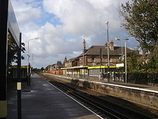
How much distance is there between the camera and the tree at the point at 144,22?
22.8 m

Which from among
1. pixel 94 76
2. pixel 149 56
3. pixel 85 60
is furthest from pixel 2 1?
pixel 85 60

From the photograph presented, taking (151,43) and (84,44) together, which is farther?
(84,44)

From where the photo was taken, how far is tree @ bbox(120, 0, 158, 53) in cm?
2284

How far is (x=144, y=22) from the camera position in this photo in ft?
75.1

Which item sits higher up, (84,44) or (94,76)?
(84,44)

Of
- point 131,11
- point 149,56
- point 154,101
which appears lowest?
point 154,101

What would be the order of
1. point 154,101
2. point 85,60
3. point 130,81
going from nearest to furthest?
1. point 154,101
2. point 130,81
3. point 85,60

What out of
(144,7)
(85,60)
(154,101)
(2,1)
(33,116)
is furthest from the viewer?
(85,60)

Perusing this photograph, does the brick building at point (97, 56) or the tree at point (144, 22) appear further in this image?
the brick building at point (97, 56)

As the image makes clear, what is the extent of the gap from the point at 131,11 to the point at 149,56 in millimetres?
5484

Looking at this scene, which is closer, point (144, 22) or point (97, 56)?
point (144, 22)

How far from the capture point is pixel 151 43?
80.0ft

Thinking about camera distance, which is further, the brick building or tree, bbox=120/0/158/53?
the brick building

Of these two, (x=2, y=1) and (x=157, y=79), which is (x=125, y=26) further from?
(x=2, y=1)
